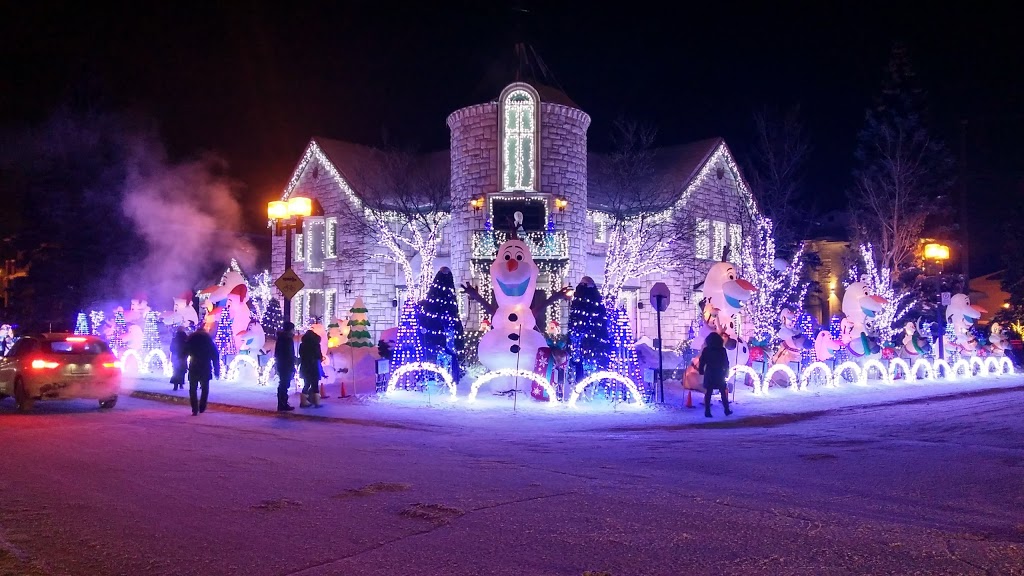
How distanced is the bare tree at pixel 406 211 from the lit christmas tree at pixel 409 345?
35.8ft

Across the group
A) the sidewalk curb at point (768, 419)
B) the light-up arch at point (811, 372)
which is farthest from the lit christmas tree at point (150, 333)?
the light-up arch at point (811, 372)

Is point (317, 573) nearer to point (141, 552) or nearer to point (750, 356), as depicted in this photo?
point (141, 552)

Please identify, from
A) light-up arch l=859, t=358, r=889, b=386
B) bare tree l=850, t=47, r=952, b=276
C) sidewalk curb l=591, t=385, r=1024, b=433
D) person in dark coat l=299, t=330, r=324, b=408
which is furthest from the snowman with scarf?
bare tree l=850, t=47, r=952, b=276

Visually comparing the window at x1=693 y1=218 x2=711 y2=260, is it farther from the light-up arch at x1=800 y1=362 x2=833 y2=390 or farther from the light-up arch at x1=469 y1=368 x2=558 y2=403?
the light-up arch at x1=469 y1=368 x2=558 y2=403

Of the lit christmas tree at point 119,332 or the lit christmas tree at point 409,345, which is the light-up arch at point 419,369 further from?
the lit christmas tree at point 119,332

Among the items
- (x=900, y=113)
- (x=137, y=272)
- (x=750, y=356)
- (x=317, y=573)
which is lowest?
(x=317, y=573)

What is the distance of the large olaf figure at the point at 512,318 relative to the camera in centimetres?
1612

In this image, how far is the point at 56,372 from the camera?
1436 centimetres

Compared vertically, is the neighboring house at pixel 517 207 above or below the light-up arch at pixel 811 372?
above

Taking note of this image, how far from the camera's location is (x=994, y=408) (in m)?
16.0

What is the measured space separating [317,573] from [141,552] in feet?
4.77

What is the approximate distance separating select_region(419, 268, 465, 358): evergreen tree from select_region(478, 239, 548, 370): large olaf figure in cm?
139

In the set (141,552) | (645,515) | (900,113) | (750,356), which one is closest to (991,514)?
(645,515)

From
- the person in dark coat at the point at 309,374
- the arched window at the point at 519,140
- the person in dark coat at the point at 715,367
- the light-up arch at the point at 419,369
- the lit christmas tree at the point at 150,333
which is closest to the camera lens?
the person in dark coat at the point at 715,367
